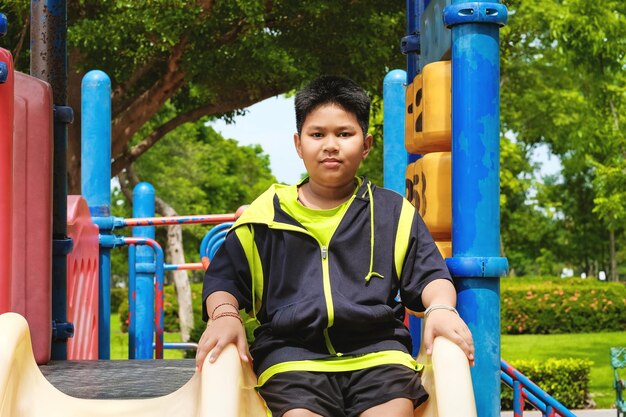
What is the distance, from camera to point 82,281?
5.75 meters

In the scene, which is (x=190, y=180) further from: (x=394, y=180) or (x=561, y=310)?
(x=394, y=180)

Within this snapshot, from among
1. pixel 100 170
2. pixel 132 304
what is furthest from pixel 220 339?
pixel 132 304

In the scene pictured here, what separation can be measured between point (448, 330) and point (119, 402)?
89 centimetres

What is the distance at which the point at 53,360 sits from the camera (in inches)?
170

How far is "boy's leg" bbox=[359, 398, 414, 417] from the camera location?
7.42ft

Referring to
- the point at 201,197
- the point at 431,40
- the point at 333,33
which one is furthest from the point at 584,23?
the point at 201,197

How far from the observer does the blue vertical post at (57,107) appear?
449 cm

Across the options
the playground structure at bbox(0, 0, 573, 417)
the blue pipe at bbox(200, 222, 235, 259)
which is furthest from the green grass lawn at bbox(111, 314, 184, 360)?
the playground structure at bbox(0, 0, 573, 417)

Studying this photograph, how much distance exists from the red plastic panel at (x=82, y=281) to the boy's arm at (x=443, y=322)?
3230mm

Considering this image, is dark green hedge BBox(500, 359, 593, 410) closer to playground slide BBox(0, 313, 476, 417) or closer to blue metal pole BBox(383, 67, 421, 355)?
blue metal pole BBox(383, 67, 421, 355)

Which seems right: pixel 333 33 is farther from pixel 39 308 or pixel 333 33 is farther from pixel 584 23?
pixel 39 308

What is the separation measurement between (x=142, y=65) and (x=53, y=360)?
35.3 ft

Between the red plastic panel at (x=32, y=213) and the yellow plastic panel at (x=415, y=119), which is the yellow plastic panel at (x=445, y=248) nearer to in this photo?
the yellow plastic panel at (x=415, y=119)

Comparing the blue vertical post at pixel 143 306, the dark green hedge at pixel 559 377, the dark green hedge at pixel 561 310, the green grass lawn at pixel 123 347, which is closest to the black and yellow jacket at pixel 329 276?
the blue vertical post at pixel 143 306
